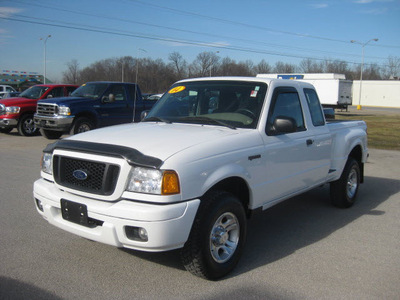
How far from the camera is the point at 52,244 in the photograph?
4406 mm

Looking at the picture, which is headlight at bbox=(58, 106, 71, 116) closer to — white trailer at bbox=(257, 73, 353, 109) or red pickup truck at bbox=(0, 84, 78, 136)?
red pickup truck at bbox=(0, 84, 78, 136)

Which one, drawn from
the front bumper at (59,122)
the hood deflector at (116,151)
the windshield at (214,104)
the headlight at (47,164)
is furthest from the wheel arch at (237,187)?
the front bumper at (59,122)

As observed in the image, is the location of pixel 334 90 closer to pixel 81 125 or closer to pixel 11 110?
pixel 81 125

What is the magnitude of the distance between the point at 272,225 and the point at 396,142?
1183cm

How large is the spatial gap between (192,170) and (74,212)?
114cm

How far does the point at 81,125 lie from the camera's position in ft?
41.2

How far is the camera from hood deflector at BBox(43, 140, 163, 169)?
3.21 m

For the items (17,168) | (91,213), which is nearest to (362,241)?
(91,213)

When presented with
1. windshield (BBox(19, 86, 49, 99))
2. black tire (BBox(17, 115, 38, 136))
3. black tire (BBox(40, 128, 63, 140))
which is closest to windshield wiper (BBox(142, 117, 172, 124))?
black tire (BBox(40, 128, 63, 140))

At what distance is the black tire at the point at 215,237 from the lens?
344cm

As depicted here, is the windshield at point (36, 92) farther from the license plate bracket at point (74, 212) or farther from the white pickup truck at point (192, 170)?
the license plate bracket at point (74, 212)

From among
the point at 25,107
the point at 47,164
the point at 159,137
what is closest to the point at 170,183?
the point at 159,137

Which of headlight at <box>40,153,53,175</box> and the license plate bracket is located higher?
headlight at <box>40,153,53,175</box>

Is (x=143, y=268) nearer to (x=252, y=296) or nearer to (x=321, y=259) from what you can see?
(x=252, y=296)
